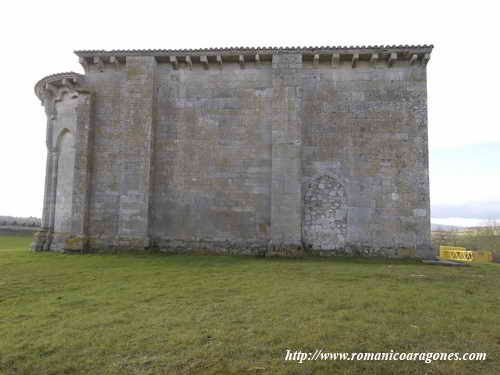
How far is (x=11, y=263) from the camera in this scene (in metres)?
8.95

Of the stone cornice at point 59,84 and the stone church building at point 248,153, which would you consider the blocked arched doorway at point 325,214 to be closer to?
the stone church building at point 248,153

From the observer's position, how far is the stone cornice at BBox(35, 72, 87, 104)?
39.3 ft

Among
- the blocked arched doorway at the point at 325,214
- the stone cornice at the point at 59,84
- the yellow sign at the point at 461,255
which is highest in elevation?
the stone cornice at the point at 59,84

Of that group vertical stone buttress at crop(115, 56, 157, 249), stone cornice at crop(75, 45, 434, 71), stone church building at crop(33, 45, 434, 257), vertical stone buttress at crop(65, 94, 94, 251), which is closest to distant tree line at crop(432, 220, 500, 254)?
stone church building at crop(33, 45, 434, 257)

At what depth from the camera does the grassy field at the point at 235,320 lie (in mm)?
3100

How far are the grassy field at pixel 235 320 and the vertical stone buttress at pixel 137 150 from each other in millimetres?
3438

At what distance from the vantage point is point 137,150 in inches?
450

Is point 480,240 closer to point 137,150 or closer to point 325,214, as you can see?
point 325,214

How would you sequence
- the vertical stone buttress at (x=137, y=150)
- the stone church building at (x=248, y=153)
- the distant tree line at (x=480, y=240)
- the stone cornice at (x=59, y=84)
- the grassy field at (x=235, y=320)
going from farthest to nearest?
the distant tree line at (x=480, y=240)
the stone cornice at (x=59, y=84)
the vertical stone buttress at (x=137, y=150)
the stone church building at (x=248, y=153)
the grassy field at (x=235, y=320)

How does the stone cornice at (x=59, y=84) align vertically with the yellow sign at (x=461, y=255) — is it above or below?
above

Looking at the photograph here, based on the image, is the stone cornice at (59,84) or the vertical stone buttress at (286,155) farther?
the stone cornice at (59,84)

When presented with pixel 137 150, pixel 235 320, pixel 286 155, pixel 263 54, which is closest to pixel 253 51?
pixel 263 54

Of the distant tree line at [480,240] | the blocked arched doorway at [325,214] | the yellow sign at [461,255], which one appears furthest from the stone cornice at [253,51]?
the distant tree line at [480,240]

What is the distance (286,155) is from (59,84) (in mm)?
9815
